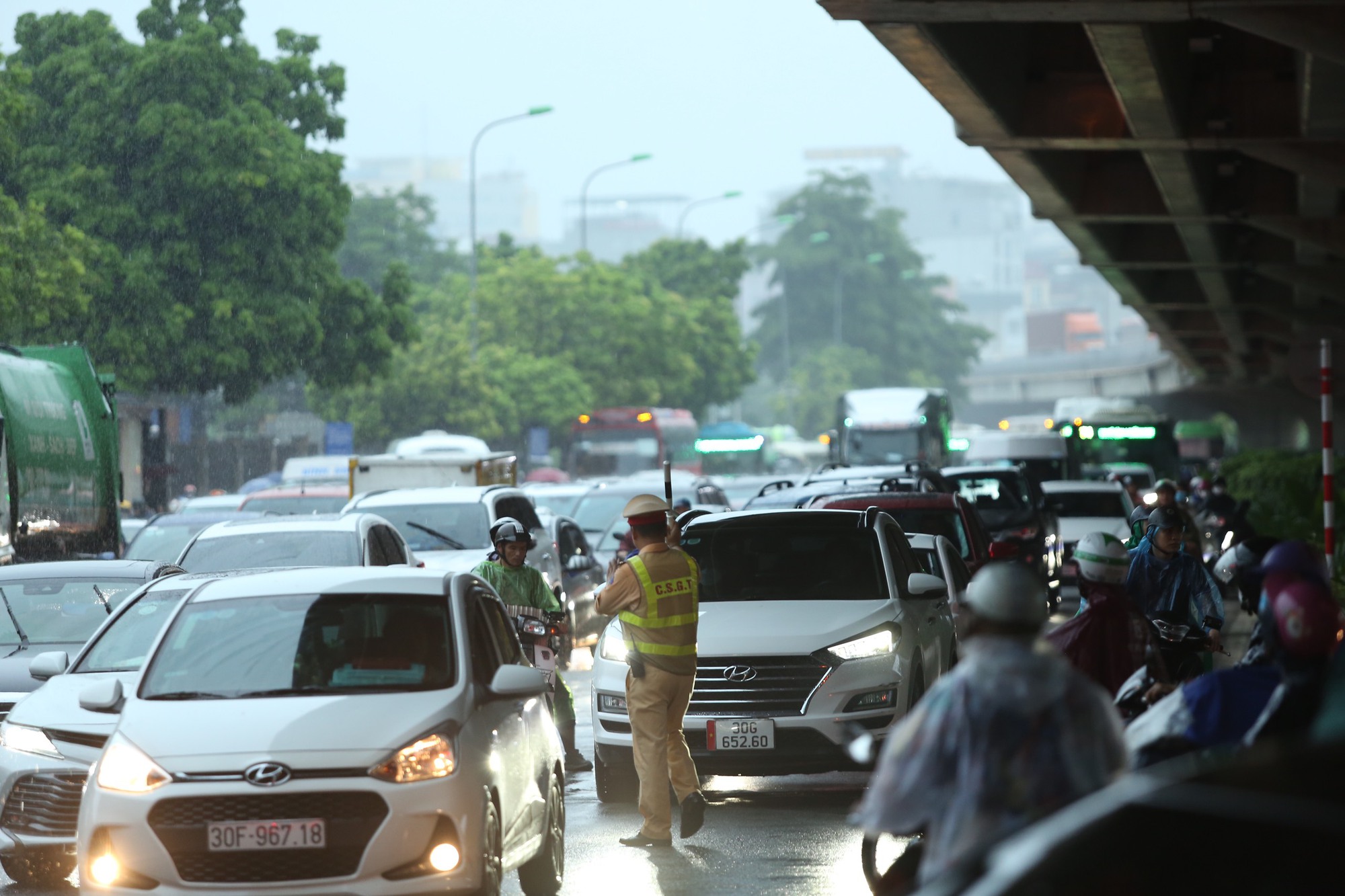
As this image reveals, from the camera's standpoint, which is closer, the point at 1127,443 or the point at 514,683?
the point at 514,683

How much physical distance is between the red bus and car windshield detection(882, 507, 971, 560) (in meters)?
39.5

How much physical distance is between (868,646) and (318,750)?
4.58 metres

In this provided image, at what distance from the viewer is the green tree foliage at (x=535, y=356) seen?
64750 mm

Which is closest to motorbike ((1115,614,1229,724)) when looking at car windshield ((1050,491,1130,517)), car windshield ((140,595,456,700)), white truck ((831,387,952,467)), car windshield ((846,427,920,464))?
car windshield ((140,595,456,700))

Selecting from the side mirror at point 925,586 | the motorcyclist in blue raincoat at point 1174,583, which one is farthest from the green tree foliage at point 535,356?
the motorcyclist in blue raincoat at point 1174,583

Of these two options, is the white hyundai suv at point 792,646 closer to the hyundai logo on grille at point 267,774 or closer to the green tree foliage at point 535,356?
the hyundai logo on grille at point 267,774

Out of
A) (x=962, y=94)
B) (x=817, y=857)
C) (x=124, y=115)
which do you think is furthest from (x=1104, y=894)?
(x=124, y=115)

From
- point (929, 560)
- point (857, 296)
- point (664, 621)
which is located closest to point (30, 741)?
point (664, 621)

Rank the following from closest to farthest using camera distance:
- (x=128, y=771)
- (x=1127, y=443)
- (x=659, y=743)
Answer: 1. (x=128, y=771)
2. (x=659, y=743)
3. (x=1127, y=443)

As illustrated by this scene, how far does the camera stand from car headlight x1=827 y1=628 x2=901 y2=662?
11.2 meters

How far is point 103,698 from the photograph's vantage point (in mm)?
7867

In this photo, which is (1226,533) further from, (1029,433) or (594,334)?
(594,334)

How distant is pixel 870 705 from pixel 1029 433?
27.8 m

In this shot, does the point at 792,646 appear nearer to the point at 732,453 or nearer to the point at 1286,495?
the point at 1286,495
